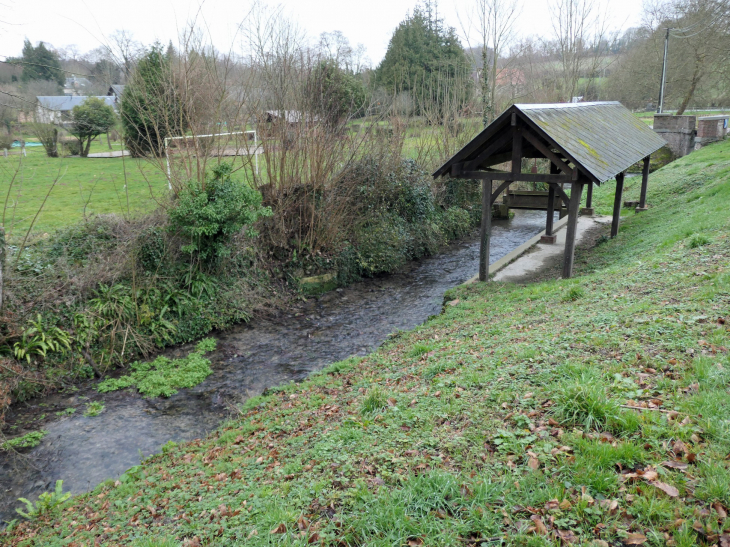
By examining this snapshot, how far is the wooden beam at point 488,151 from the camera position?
10.5 meters

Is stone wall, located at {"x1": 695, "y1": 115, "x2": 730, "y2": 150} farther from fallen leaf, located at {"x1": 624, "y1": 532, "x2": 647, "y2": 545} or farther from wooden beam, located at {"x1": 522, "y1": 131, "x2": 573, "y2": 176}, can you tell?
fallen leaf, located at {"x1": 624, "y1": 532, "x2": 647, "y2": 545}

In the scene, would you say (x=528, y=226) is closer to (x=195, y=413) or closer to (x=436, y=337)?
(x=436, y=337)

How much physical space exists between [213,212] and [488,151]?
20.3ft

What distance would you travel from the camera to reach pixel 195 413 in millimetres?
7996

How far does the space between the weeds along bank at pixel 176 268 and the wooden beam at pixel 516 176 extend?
460cm

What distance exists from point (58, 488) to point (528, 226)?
60.7 ft

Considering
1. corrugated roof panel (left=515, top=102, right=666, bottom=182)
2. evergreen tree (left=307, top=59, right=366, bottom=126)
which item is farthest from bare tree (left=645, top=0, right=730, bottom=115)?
evergreen tree (left=307, top=59, right=366, bottom=126)

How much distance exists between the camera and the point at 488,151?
35.6ft

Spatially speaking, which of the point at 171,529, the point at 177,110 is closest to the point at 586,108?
the point at 177,110

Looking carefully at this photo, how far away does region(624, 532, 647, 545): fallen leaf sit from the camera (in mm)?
2987

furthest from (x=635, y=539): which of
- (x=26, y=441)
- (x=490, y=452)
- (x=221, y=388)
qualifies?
(x=26, y=441)

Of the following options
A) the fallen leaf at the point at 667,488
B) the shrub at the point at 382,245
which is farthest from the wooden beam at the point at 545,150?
the fallen leaf at the point at 667,488

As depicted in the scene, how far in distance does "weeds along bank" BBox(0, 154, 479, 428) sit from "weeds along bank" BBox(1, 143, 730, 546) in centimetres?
365

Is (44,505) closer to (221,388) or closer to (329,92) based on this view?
(221,388)
